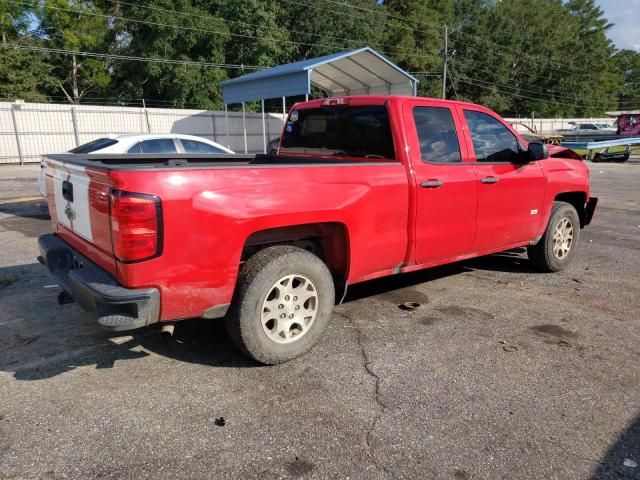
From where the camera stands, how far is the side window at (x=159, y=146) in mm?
8820

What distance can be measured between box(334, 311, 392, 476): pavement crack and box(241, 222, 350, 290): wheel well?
0.50 m

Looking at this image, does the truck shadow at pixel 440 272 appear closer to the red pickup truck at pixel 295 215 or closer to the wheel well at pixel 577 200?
the red pickup truck at pixel 295 215

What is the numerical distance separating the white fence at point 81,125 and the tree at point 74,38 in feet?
50.6

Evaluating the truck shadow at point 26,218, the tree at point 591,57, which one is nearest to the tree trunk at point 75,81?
the truck shadow at point 26,218

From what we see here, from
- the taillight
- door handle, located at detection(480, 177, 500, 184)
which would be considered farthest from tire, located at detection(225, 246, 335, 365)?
door handle, located at detection(480, 177, 500, 184)

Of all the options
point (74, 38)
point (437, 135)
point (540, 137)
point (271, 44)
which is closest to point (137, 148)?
point (437, 135)

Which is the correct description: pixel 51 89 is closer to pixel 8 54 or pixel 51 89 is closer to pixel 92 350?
pixel 8 54

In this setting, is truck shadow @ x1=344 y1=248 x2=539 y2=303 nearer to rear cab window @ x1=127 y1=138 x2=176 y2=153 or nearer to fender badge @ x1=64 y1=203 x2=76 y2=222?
fender badge @ x1=64 y1=203 x2=76 y2=222

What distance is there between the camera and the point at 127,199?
2836 millimetres

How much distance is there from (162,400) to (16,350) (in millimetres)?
1513

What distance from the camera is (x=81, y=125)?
24.9 metres

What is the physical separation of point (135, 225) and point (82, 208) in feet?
2.66

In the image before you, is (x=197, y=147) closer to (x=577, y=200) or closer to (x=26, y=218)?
(x=26, y=218)

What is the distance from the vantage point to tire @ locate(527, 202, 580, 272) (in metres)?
5.83
